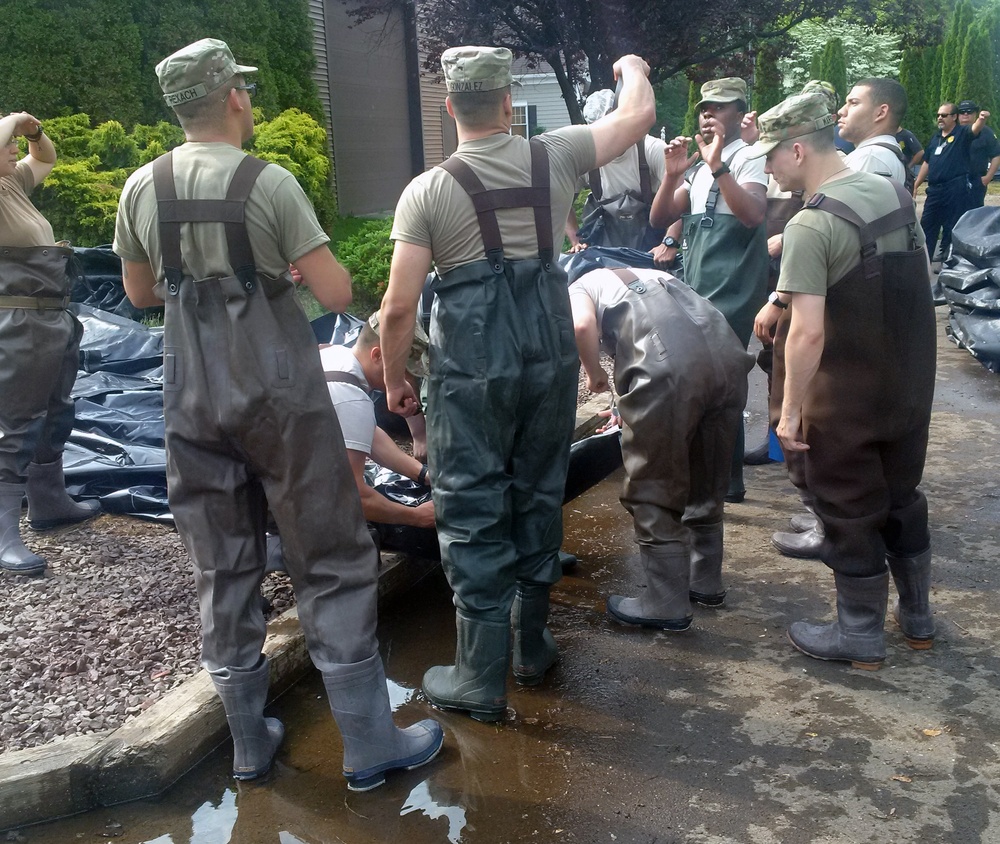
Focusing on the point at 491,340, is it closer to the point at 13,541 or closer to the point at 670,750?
the point at 670,750

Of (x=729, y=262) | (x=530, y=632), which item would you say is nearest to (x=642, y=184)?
(x=729, y=262)

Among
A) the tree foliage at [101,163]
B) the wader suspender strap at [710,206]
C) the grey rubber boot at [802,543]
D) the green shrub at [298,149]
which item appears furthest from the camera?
the green shrub at [298,149]

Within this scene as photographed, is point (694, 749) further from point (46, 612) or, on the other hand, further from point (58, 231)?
point (58, 231)

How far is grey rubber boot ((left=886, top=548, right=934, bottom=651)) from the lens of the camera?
3.82 meters

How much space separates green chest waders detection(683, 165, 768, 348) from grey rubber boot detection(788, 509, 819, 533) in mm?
929

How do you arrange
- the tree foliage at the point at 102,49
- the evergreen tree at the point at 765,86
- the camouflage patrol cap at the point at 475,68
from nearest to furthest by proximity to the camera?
the camouflage patrol cap at the point at 475,68, the tree foliage at the point at 102,49, the evergreen tree at the point at 765,86

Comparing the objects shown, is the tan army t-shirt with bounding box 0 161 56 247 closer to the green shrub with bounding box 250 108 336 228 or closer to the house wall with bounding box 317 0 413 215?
the green shrub with bounding box 250 108 336 228

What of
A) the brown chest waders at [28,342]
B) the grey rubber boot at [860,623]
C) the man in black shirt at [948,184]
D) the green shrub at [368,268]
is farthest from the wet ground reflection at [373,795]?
the man in black shirt at [948,184]

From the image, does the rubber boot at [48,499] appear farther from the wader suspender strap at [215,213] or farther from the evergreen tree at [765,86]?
the evergreen tree at [765,86]

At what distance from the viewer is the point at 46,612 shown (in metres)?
4.11

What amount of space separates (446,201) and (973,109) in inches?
456

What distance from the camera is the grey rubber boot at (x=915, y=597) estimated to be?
382 centimetres

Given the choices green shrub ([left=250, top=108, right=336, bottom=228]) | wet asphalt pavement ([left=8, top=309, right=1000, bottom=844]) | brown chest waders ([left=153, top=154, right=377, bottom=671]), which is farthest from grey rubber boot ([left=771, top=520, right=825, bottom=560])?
green shrub ([left=250, top=108, right=336, bottom=228])

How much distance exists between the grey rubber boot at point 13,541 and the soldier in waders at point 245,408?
1.74 m
